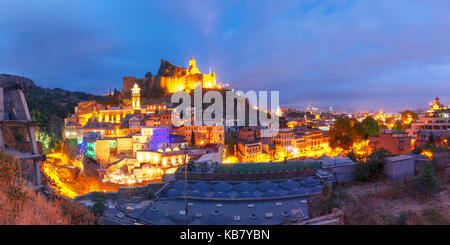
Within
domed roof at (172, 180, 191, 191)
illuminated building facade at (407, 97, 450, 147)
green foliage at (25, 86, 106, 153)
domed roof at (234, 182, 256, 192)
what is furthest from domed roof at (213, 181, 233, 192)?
illuminated building facade at (407, 97, 450, 147)

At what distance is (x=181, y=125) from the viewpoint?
37.8 m

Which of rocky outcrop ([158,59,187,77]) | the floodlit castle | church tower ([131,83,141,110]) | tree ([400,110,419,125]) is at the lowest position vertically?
tree ([400,110,419,125])

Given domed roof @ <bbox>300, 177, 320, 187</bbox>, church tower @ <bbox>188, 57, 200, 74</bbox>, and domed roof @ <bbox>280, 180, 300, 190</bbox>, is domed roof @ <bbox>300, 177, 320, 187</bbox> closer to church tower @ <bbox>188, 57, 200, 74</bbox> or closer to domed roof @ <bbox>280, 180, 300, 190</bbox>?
domed roof @ <bbox>280, 180, 300, 190</bbox>

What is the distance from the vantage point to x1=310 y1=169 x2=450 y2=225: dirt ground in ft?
16.5

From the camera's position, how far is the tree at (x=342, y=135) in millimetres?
31812

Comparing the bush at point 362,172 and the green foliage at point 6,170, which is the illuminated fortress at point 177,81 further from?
the green foliage at point 6,170

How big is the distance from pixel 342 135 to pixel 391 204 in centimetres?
2778

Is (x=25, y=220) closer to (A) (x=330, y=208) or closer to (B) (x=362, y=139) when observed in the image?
(A) (x=330, y=208)

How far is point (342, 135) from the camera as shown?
32.5 metres

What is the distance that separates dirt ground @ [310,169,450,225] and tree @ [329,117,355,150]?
23.5 metres

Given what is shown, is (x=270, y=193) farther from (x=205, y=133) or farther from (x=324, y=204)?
(x=205, y=133)

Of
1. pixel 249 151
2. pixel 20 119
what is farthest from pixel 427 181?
pixel 249 151

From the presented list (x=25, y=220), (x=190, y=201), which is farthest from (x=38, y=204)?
(x=190, y=201)

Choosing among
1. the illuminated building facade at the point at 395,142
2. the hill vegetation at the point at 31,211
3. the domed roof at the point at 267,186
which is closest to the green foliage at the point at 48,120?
the domed roof at the point at 267,186
